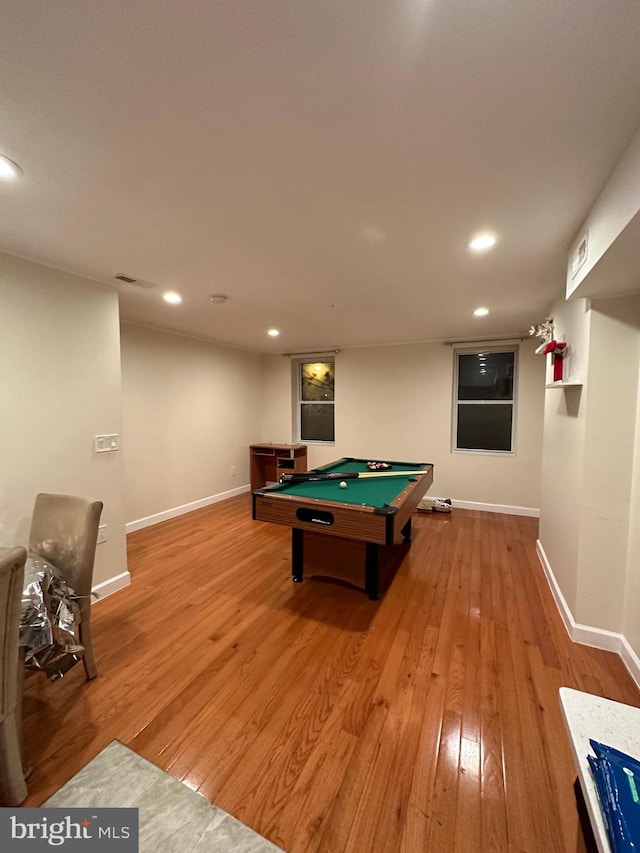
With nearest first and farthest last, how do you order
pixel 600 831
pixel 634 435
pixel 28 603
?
pixel 600 831, pixel 28 603, pixel 634 435

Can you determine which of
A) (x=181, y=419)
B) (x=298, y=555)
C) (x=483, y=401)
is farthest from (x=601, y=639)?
(x=181, y=419)

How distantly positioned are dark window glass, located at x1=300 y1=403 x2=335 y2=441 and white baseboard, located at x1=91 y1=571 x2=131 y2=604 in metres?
3.63

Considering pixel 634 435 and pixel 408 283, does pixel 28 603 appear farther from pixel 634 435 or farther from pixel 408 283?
pixel 634 435

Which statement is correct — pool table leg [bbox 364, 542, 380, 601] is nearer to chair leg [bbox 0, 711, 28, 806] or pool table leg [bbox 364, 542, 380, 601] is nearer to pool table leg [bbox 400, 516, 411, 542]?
pool table leg [bbox 400, 516, 411, 542]

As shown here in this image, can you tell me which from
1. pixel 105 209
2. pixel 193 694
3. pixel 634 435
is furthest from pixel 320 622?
pixel 105 209

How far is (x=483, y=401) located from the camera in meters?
4.72

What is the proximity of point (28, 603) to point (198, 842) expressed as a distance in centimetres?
112

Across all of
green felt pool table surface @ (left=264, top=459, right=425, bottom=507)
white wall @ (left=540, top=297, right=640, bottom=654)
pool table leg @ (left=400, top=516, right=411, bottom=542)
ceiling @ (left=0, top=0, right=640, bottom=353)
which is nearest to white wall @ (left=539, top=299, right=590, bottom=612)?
white wall @ (left=540, top=297, right=640, bottom=654)

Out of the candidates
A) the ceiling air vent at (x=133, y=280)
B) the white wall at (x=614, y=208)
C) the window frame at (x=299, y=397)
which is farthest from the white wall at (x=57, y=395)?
the window frame at (x=299, y=397)

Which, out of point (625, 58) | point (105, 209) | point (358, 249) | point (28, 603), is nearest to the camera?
point (625, 58)

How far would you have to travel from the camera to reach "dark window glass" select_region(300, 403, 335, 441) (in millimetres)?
5785

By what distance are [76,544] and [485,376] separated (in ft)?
15.9

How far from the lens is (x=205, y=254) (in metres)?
2.16

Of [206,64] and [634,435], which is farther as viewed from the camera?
[634,435]
